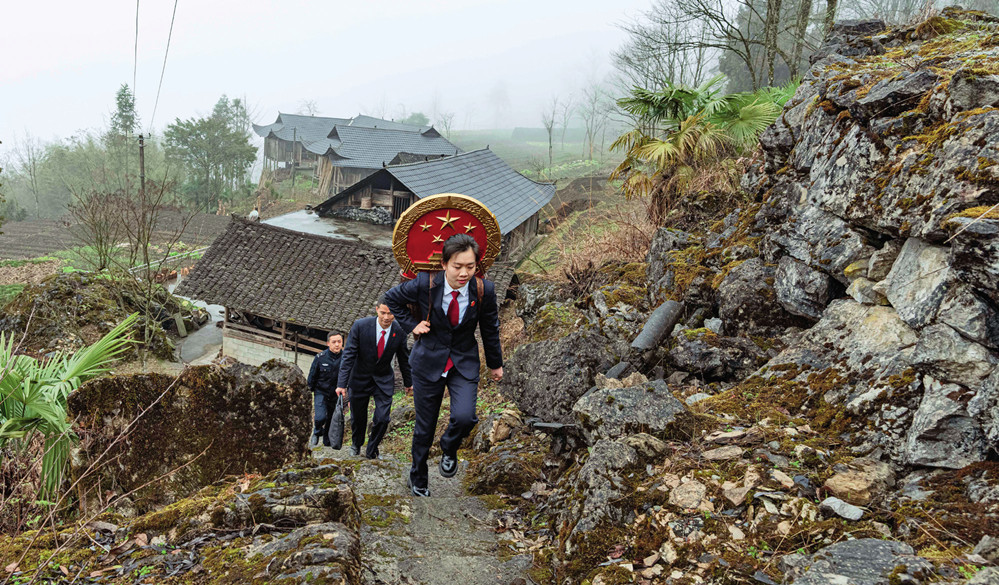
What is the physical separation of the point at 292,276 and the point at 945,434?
50.5 feet

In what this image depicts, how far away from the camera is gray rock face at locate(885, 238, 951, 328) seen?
3145 millimetres

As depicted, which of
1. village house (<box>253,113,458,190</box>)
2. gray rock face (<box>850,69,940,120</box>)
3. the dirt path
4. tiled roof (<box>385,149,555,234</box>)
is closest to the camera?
the dirt path

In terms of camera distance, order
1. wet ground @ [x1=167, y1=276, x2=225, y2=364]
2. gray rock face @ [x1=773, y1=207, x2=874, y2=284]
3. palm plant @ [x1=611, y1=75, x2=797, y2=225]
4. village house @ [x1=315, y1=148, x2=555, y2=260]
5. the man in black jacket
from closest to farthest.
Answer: gray rock face @ [x1=773, y1=207, x2=874, y2=284] → the man in black jacket → palm plant @ [x1=611, y1=75, x2=797, y2=225] → wet ground @ [x1=167, y1=276, x2=225, y2=364] → village house @ [x1=315, y1=148, x2=555, y2=260]

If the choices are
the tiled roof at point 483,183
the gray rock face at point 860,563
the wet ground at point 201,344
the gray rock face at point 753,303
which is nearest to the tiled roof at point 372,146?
the tiled roof at point 483,183

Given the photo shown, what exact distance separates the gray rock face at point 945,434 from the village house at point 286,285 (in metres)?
12.0

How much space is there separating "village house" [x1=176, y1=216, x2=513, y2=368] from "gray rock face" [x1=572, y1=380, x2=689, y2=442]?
426 inches

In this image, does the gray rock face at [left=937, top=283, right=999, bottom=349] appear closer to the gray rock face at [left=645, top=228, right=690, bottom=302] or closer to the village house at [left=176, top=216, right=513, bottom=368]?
the gray rock face at [left=645, top=228, right=690, bottom=302]

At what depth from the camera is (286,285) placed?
15547 millimetres

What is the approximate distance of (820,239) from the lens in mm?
4488

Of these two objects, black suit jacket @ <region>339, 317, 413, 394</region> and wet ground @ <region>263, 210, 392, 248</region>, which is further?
wet ground @ <region>263, 210, 392, 248</region>

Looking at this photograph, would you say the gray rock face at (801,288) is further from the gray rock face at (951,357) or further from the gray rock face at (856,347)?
the gray rock face at (951,357)

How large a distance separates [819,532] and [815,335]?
6.87 ft

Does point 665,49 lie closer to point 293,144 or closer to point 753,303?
point 753,303

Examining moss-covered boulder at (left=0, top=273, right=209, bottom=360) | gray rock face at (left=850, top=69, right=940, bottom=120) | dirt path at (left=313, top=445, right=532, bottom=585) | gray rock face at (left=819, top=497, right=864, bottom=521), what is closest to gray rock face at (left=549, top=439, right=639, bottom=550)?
dirt path at (left=313, top=445, right=532, bottom=585)
